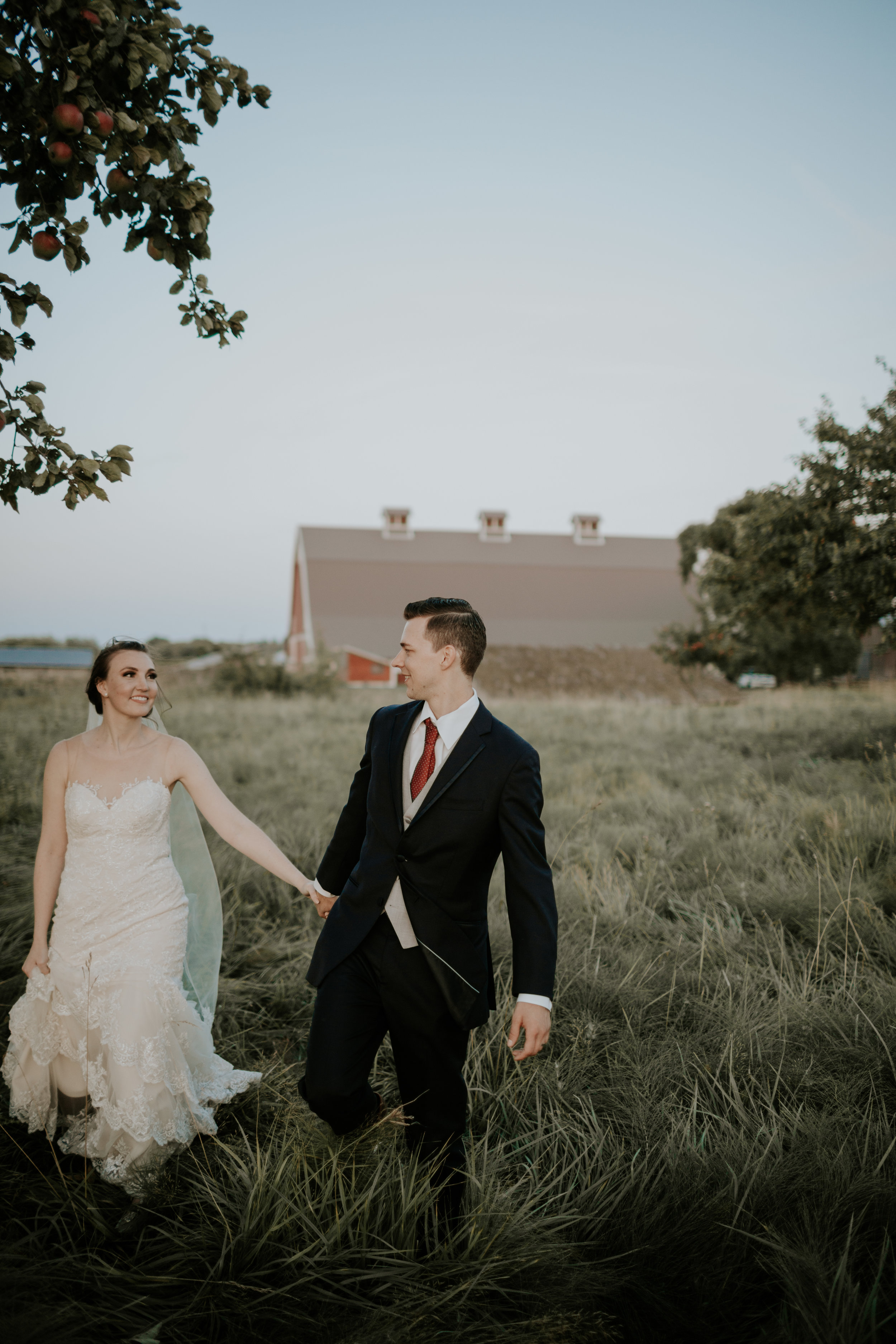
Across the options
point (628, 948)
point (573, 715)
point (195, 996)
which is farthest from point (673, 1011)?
point (573, 715)

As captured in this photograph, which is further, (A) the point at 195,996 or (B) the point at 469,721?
(A) the point at 195,996

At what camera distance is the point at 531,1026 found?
2.45 m

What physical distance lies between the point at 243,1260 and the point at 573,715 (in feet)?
46.0

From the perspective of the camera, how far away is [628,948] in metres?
4.47

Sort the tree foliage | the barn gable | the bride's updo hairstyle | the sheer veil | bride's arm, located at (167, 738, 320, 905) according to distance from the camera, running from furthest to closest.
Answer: the barn gable, the tree foliage, the sheer veil, the bride's updo hairstyle, bride's arm, located at (167, 738, 320, 905)

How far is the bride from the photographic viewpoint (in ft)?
9.28

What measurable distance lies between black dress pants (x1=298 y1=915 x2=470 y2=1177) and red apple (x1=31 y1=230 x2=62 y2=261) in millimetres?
2311

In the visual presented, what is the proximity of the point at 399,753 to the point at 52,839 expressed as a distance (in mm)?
1467

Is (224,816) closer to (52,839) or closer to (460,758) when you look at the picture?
(52,839)

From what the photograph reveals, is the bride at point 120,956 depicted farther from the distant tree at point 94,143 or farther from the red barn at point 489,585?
the red barn at point 489,585

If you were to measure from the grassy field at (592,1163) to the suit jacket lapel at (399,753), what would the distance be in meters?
1.08

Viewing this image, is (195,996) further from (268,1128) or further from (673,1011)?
(673,1011)

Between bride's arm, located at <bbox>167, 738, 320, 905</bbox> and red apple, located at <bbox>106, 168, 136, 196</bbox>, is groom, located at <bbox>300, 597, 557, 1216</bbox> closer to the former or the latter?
bride's arm, located at <bbox>167, 738, 320, 905</bbox>

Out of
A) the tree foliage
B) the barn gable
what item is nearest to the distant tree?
the tree foliage
